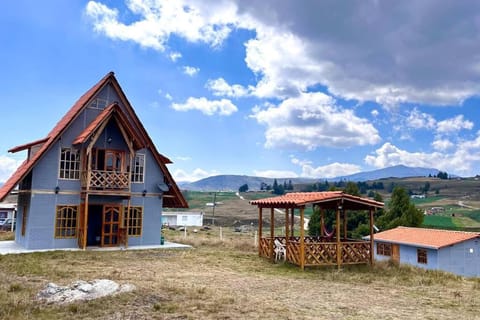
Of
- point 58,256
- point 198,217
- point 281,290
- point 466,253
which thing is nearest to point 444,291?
point 281,290

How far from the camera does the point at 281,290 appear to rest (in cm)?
1079

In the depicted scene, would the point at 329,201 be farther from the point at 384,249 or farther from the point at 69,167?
the point at 384,249

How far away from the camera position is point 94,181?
18.8 meters

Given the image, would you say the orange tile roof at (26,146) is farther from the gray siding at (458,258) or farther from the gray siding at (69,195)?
the gray siding at (458,258)

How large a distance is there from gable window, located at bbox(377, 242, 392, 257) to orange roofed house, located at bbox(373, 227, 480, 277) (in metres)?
0.96

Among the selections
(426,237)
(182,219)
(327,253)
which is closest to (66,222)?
(327,253)

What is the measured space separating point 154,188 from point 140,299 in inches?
502

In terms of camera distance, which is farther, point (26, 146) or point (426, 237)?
point (426, 237)

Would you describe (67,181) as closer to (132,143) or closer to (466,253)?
(132,143)

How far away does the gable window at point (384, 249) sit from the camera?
92.1ft

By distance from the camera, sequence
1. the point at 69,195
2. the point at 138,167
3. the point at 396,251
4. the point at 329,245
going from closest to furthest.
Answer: the point at 329,245, the point at 69,195, the point at 138,167, the point at 396,251

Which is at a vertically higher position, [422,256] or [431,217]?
[431,217]

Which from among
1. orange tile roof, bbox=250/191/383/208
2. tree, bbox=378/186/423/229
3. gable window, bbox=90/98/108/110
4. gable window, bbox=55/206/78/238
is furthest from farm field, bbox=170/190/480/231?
gable window, bbox=55/206/78/238

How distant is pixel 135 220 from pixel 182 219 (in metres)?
31.1
